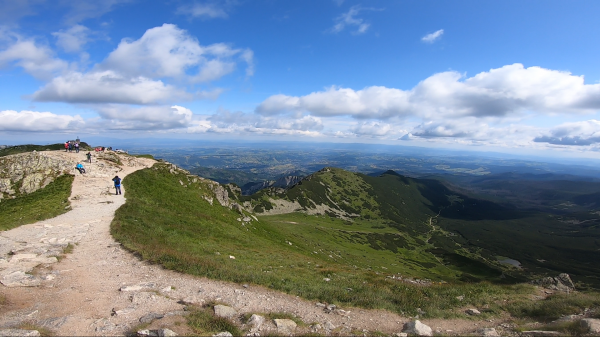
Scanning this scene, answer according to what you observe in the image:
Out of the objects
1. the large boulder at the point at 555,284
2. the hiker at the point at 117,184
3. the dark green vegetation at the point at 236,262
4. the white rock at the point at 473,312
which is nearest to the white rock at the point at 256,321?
the dark green vegetation at the point at 236,262

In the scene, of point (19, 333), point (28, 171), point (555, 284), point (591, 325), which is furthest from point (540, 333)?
point (28, 171)

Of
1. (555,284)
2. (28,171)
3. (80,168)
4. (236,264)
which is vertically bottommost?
(555,284)

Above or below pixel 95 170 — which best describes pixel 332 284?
below

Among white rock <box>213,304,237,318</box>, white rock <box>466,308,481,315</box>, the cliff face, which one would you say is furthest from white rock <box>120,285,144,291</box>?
the cliff face

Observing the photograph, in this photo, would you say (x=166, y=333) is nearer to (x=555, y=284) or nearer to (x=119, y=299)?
(x=119, y=299)

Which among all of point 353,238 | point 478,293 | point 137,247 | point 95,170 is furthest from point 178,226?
point 353,238

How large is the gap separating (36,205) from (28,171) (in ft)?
42.6

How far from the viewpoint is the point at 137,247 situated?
23484mm

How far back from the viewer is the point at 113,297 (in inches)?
Result: 576

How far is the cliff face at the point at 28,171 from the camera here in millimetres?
37812

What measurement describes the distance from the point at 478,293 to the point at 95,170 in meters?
60.6

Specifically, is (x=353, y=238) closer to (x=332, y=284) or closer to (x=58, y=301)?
(x=332, y=284)

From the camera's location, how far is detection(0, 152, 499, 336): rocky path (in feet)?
39.4

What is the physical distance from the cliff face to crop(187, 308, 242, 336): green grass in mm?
43432
